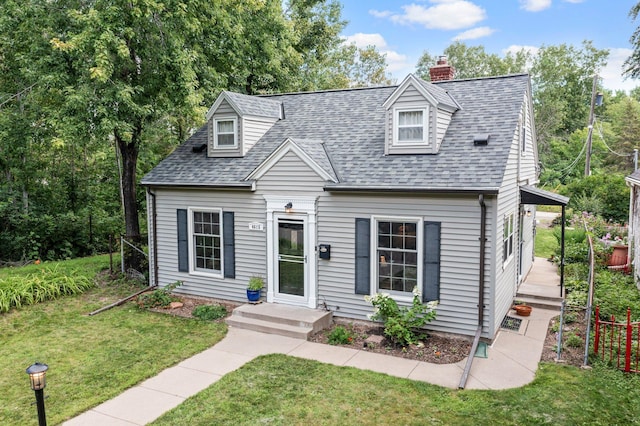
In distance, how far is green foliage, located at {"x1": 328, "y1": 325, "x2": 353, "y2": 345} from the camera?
866 centimetres

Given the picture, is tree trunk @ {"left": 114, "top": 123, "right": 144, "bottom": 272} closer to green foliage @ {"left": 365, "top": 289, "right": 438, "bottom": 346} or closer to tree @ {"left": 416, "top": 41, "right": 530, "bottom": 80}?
green foliage @ {"left": 365, "top": 289, "right": 438, "bottom": 346}

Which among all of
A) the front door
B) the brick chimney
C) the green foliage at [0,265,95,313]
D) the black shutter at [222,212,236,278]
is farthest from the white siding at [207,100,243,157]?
the brick chimney

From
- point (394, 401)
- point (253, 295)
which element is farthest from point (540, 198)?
point (253, 295)

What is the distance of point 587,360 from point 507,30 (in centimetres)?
4423

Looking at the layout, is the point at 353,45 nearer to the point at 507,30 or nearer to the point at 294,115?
the point at 507,30

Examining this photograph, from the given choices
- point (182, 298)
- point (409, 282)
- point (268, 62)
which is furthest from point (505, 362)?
point (268, 62)

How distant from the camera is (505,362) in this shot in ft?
25.4

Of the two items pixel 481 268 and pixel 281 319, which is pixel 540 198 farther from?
pixel 281 319

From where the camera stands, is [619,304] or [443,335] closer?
[443,335]

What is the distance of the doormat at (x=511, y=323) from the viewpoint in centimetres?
936

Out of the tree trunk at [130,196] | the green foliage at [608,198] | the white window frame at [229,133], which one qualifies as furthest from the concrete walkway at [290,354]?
the green foliage at [608,198]

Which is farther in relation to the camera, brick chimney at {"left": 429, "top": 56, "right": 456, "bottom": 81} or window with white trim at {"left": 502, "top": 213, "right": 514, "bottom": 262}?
brick chimney at {"left": 429, "top": 56, "right": 456, "bottom": 81}

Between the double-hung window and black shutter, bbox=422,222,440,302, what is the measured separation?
195cm

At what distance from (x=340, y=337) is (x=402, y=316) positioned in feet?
4.08
